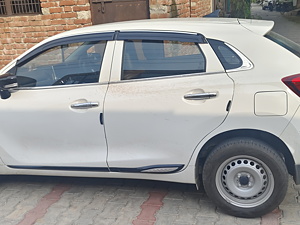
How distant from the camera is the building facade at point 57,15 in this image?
6.17 metres

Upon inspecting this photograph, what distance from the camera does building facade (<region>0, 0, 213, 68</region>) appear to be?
6.17 m

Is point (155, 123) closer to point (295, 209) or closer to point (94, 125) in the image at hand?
point (94, 125)

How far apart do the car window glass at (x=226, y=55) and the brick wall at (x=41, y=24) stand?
13.5 feet

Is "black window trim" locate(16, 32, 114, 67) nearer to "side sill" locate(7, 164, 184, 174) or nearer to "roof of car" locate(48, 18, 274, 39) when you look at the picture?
"roof of car" locate(48, 18, 274, 39)

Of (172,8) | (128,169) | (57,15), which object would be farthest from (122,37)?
(57,15)

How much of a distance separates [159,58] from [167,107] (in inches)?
18.5

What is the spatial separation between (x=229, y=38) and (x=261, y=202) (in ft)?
4.59

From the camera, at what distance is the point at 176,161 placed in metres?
2.82

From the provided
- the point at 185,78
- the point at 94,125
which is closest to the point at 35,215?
the point at 94,125

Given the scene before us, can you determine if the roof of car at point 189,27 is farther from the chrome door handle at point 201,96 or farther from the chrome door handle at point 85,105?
the chrome door handle at point 85,105

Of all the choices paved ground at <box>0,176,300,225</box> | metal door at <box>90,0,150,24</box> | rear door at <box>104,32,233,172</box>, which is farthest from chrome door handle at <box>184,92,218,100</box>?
metal door at <box>90,0,150,24</box>

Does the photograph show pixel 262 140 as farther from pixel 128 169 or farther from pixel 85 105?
pixel 85 105

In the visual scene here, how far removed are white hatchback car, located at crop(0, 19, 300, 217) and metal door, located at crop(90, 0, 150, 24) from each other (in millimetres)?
3419

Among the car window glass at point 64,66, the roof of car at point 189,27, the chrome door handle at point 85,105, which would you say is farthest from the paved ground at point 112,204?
the roof of car at point 189,27
